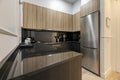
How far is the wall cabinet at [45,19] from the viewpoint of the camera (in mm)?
3768

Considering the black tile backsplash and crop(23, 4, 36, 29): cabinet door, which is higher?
crop(23, 4, 36, 29): cabinet door

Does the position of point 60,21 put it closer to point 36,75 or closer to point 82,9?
point 82,9

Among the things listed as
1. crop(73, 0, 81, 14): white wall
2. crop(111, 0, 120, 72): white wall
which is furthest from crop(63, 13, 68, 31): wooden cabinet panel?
crop(111, 0, 120, 72): white wall

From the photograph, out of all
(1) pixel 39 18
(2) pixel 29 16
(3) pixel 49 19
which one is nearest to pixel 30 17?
(2) pixel 29 16

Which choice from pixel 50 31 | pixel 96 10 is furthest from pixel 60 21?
pixel 96 10

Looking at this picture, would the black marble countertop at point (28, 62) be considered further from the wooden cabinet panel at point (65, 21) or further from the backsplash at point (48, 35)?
the wooden cabinet panel at point (65, 21)

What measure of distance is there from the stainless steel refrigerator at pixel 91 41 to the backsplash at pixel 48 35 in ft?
4.96

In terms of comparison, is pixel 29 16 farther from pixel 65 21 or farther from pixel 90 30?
pixel 90 30

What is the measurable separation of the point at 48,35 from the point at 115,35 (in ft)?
8.43

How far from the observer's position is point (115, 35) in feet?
12.1

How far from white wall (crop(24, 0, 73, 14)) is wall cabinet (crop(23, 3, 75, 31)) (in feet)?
0.64

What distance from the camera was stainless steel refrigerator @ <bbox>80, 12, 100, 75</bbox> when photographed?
3.21m

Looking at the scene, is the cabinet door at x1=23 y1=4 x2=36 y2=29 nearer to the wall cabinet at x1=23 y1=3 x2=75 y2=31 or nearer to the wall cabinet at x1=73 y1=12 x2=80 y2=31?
the wall cabinet at x1=23 y1=3 x2=75 y2=31

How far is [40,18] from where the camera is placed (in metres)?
4.18
